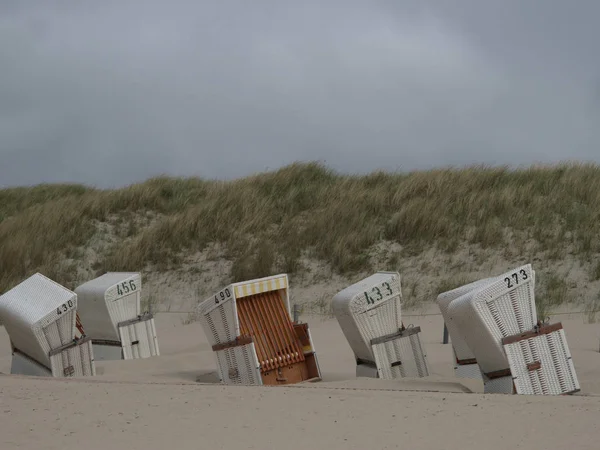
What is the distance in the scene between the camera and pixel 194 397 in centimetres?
905

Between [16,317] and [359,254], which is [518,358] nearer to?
[16,317]

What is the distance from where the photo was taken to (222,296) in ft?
36.9

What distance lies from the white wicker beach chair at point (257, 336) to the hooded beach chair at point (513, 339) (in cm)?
275

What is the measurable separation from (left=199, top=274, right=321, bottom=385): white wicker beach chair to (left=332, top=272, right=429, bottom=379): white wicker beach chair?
697 mm

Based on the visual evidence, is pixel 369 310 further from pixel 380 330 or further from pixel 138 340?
pixel 138 340

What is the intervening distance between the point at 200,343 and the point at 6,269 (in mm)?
9486

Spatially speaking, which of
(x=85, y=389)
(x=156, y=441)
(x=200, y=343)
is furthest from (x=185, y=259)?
(x=156, y=441)

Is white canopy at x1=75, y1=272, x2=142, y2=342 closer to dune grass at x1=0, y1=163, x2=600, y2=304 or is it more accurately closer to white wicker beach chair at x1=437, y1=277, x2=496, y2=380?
white wicker beach chair at x1=437, y1=277, x2=496, y2=380

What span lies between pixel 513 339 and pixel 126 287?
7.34 m

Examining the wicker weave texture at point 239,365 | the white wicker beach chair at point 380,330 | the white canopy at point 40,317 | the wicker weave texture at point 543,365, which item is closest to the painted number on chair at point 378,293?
the white wicker beach chair at point 380,330

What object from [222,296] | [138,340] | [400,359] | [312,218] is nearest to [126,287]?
[138,340]

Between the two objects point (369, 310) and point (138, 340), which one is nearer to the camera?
point (369, 310)

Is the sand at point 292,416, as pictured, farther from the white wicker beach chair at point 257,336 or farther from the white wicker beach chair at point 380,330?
the white wicker beach chair at point 257,336

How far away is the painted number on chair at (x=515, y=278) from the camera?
30.2ft
